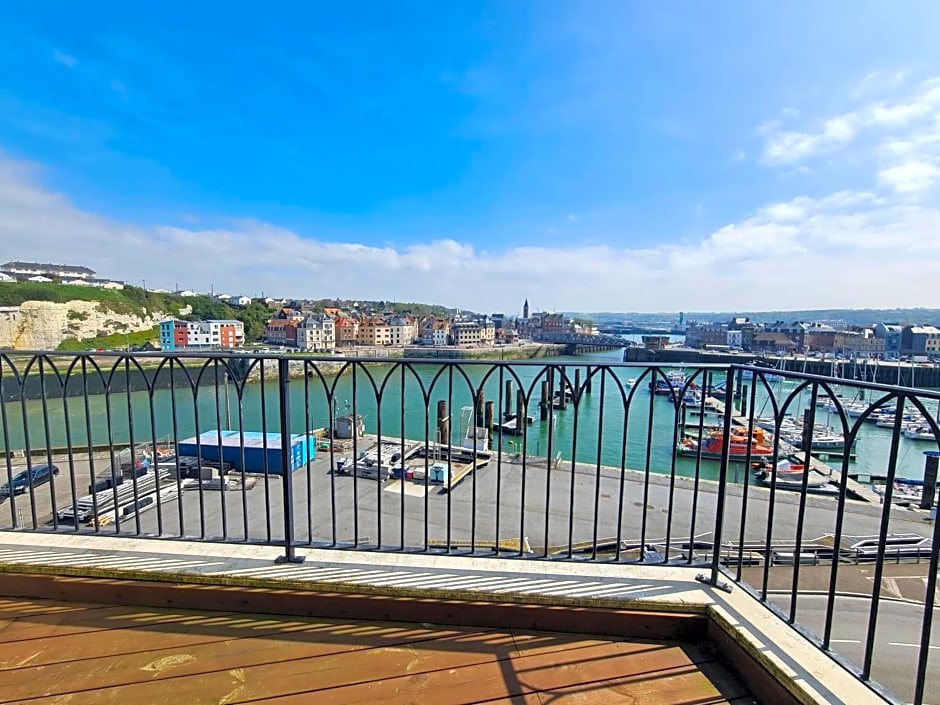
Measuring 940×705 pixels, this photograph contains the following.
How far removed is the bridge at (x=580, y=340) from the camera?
7469 cm

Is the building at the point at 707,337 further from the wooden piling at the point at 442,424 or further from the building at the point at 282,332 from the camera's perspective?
the wooden piling at the point at 442,424

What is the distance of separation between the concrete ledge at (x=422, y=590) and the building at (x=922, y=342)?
220ft

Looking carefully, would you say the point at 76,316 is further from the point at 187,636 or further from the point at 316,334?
the point at 187,636

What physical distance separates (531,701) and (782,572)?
11.0 meters


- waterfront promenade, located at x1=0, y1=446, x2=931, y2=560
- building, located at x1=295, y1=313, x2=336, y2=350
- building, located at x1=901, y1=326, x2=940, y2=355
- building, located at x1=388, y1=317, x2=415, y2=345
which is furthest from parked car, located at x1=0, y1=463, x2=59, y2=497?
building, located at x1=901, y1=326, x2=940, y2=355

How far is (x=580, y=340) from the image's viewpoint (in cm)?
7938

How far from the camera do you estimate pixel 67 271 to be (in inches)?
2837

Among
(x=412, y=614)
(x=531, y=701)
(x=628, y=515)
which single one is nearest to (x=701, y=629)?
(x=531, y=701)

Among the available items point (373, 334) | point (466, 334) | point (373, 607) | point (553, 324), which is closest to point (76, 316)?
point (373, 334)

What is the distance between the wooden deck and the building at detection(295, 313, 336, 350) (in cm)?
5331

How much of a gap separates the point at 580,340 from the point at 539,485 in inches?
2691

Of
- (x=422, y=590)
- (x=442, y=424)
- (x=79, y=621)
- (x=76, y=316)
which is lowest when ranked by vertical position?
(x=442, y=424)

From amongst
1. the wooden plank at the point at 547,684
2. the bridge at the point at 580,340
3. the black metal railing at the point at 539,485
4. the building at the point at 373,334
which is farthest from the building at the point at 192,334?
the bridge at the point at 580,340

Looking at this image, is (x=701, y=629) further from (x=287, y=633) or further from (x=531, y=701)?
(x=287, y=633)
